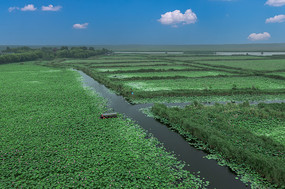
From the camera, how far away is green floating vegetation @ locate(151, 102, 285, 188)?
1174 cm

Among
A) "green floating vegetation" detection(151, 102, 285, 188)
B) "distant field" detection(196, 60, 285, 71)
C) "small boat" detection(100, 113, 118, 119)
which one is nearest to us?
"green floating vegetation" detection(151, 102, 285, 188)

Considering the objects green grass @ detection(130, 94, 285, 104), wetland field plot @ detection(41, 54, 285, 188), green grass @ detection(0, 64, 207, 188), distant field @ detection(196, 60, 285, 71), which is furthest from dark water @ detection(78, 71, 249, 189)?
distant field @ detection(196, 60, 285, 71)

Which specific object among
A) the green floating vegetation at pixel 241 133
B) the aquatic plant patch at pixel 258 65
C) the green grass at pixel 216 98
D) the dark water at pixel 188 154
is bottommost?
the dark water at pixel 188 154

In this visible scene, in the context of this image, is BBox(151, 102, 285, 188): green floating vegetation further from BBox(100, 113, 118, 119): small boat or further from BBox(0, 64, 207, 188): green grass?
BBox(100, 113, 118, 119): small boat

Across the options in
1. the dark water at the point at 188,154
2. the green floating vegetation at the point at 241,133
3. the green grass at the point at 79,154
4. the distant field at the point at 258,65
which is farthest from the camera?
the distant field at the point at 258,65

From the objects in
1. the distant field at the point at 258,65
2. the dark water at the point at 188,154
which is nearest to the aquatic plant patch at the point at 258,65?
the distant field at the point at 258,65

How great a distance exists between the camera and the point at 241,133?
16062mm

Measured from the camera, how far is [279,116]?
19.7 metres

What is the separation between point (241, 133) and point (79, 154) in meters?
12.8

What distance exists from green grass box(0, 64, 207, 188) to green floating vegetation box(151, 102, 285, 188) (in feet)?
11.3

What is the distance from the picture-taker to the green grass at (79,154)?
11.1 metres

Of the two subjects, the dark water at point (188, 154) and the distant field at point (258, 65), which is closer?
the dark water at point (188, 154)

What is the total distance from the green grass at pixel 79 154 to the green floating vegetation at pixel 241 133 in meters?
3.43

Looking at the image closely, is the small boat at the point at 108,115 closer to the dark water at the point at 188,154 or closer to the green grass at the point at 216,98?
the dark water at the point at 188,154
